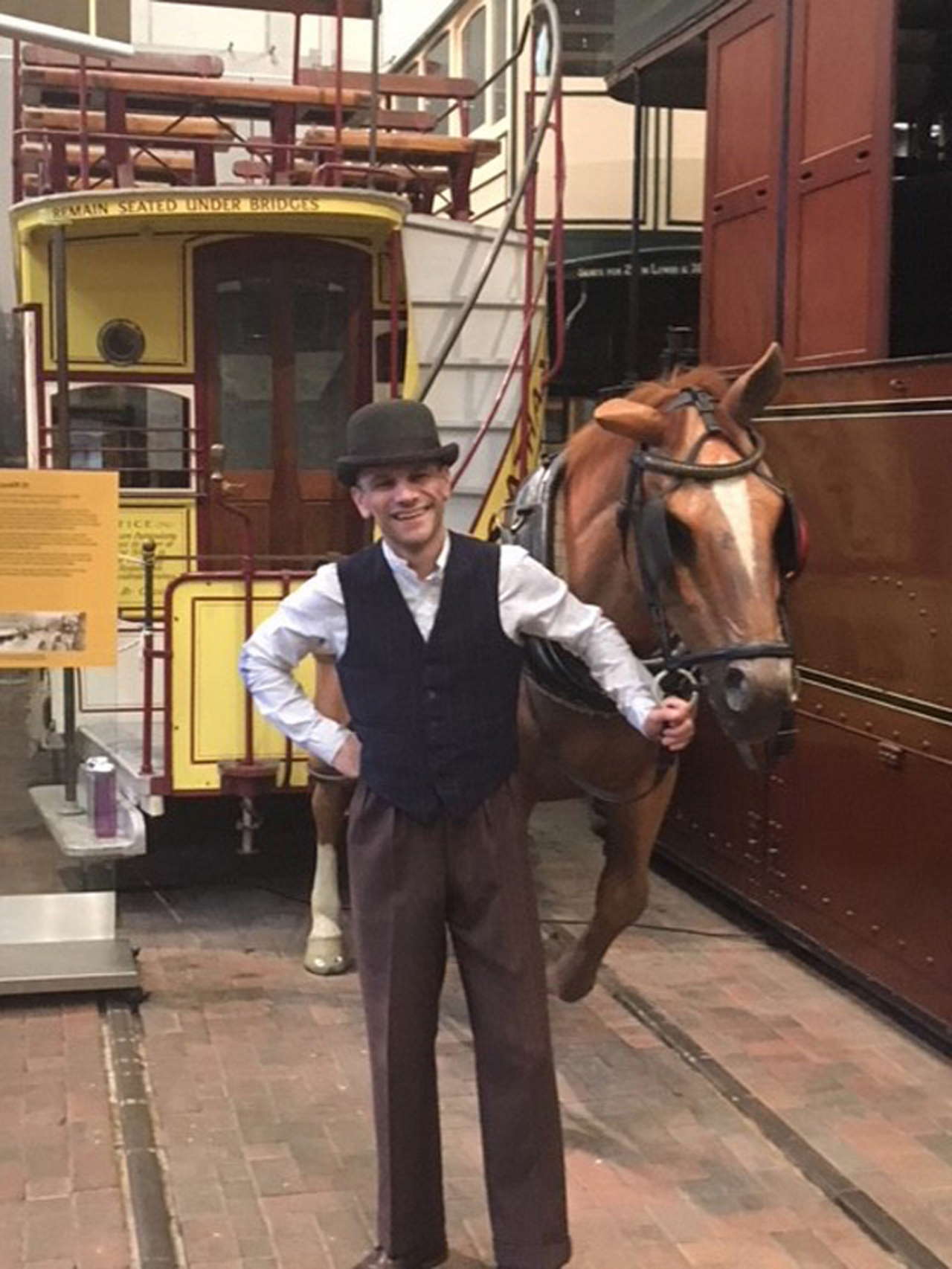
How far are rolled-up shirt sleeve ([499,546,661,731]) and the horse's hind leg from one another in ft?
2.57

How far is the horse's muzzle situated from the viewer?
296 cm

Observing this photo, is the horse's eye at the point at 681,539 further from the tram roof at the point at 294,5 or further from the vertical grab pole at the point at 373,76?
the tram roof at the point at 294,5

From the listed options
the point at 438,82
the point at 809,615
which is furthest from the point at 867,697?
the point at 438,82

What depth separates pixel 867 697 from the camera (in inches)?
195

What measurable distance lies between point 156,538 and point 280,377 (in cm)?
98

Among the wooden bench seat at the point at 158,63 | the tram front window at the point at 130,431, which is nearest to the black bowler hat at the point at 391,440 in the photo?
the tram front window at the point at 130,431

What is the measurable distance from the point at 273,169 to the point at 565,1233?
531 centimetres

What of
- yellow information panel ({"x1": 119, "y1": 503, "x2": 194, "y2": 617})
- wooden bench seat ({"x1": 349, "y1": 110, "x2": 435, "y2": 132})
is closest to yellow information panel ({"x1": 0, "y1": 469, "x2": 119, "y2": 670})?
yellow information panel ({"x1": 119, "y1": 503, "x2": 194, "y2": 617})

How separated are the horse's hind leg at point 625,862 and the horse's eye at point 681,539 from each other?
36.1 inches

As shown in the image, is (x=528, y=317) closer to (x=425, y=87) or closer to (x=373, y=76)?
(x=373, y=76)

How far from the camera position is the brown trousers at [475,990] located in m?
3.05

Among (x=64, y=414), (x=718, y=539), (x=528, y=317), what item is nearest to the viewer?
(x=718, y=539)

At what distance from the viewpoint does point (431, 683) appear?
2.96m

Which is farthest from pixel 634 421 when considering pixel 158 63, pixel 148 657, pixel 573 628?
pixel 158 63
